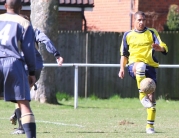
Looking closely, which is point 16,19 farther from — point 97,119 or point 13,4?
point 97,119

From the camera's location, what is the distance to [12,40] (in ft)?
25.7

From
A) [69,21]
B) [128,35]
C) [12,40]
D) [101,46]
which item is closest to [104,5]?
[69,21]

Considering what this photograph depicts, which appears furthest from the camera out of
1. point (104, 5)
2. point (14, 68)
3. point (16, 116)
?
point (104, 5)

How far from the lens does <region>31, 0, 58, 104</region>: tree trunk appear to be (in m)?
15.9

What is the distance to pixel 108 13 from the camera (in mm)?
24391

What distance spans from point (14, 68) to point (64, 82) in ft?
37.5

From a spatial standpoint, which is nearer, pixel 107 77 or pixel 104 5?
pixel 107 77

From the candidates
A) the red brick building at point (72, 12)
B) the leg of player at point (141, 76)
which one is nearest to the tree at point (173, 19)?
the red brick building at point (72, 12)

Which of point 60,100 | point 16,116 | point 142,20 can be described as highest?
point 142,20

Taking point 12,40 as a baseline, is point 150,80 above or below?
below

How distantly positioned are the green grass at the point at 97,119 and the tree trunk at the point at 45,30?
289 millimetres

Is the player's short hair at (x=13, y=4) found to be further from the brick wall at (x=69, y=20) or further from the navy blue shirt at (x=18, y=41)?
the brick wall at (x=69, y=20)

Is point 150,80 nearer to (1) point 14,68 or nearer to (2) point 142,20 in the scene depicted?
(2) point 142,20

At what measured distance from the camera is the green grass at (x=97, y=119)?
10430 millimetres
